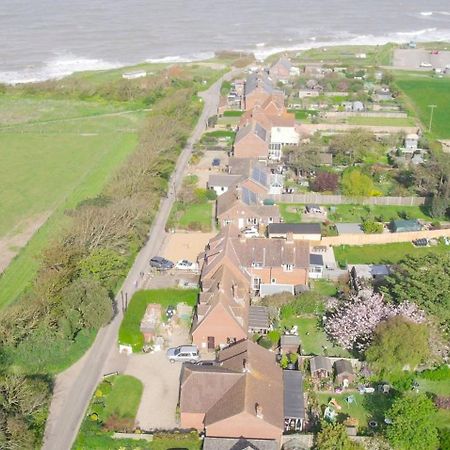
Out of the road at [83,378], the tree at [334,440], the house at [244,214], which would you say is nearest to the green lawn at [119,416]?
the road at [83,378]

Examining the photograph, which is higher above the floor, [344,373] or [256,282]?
[256,282]

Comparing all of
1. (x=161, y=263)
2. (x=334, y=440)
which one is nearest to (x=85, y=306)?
(x=161, y=263)

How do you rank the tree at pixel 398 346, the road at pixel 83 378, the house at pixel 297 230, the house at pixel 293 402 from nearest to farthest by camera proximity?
1. the house at pixel 293 402
2. the road at pixel 83 378
3. the tree at pixel 398 346
4. the house at pixel 297 230

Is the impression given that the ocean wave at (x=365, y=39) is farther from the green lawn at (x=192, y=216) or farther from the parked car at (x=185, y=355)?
the parked car at (x=185, y=355)

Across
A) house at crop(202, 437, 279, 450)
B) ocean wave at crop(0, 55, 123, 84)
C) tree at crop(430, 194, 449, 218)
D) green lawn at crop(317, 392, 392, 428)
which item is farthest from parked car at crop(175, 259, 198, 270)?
ocean wave at crop(0, 55, 123, 84)

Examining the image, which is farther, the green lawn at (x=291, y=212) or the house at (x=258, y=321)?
the green lawn at (x=291, y=212)

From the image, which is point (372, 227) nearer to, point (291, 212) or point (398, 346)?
point (291, 212)
